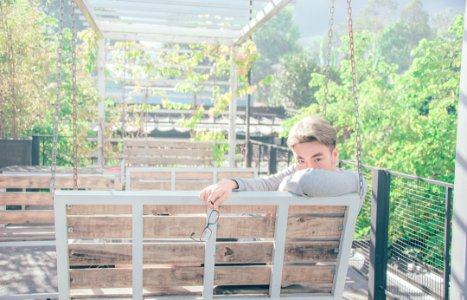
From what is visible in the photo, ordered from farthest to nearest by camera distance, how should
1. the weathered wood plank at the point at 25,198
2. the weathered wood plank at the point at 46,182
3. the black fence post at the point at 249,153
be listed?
the black fence post at the point at 249,153
the weathered wood plank at the point at 46,182
the weathered wood plank at the point at 25,198

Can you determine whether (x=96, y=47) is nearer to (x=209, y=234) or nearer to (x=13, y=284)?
(x=13, y=284)

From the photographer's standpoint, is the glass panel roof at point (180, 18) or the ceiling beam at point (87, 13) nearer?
the ceiling beam at point (87, 13)

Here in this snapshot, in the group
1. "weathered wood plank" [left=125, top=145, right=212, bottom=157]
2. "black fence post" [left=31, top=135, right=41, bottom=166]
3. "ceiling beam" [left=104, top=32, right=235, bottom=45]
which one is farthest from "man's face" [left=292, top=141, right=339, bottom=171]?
"black fence post" [left=31, top=135, right=41, bottom=166]

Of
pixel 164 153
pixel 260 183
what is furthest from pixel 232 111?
pixel 260 183

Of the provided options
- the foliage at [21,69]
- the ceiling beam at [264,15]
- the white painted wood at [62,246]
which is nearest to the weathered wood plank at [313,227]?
the white painted wood at [62,246]

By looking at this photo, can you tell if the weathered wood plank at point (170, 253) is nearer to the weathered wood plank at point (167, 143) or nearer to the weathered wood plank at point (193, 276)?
the weathered wood plank at point (193, 276)

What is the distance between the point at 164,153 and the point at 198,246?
18.0ft

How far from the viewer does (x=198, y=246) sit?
2.08m

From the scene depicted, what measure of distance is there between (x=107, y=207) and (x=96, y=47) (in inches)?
246

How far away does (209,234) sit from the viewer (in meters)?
2.01

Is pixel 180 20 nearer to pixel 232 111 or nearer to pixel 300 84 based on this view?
pixel 232 111

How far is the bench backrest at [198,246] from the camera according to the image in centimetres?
196

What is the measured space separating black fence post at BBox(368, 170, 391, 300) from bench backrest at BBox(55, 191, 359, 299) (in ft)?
4.49

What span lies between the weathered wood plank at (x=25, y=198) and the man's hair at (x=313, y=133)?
65.1 inches
